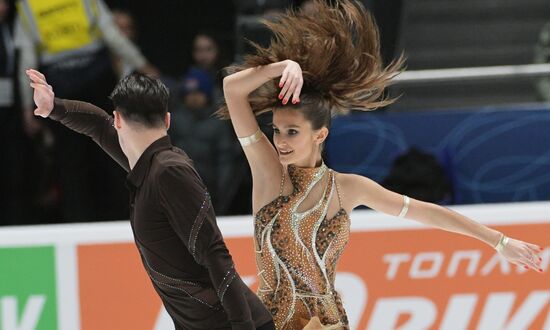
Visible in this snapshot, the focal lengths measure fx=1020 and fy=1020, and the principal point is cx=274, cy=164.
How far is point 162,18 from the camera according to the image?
24.6ft

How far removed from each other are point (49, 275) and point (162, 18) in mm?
3171

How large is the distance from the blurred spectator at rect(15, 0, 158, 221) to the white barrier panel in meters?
1.68

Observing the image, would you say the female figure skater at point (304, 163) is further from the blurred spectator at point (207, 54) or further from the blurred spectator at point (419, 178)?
the blurred spectator at point (207, 54)

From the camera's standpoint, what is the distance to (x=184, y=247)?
3057 millimetres

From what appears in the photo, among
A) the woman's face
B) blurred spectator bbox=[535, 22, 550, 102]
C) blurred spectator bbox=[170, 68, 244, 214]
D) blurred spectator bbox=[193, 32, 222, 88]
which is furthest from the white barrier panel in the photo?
blurred spectator bbox=[535, 22, 550, 102]

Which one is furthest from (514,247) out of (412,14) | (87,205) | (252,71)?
(412,14)

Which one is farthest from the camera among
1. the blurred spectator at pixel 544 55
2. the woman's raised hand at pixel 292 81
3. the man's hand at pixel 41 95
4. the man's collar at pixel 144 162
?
the blurred spectator at pixel 544 55

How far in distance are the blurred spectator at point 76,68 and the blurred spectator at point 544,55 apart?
2.72 meters

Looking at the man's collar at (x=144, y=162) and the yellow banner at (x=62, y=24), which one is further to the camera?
the yellow banner at (x=62, y=24)

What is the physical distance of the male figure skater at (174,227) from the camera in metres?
2.95

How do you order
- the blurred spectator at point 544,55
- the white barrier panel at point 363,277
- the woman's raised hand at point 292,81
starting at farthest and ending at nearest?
the blurred spectator at point 544,55
the white barrier panel at point 363,277
the woman's raised hand at point 292,81

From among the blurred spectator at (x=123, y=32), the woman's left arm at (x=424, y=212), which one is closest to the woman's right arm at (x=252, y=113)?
the woman's left arm at (x=424, y=212)

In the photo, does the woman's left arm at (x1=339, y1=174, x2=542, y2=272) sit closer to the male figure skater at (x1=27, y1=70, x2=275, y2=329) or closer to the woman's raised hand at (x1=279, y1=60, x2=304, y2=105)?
the woman's raised hand at (x1=279, y1=60, x2=304, y2=105)

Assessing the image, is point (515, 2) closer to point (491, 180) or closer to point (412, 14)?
point (412, 14)
